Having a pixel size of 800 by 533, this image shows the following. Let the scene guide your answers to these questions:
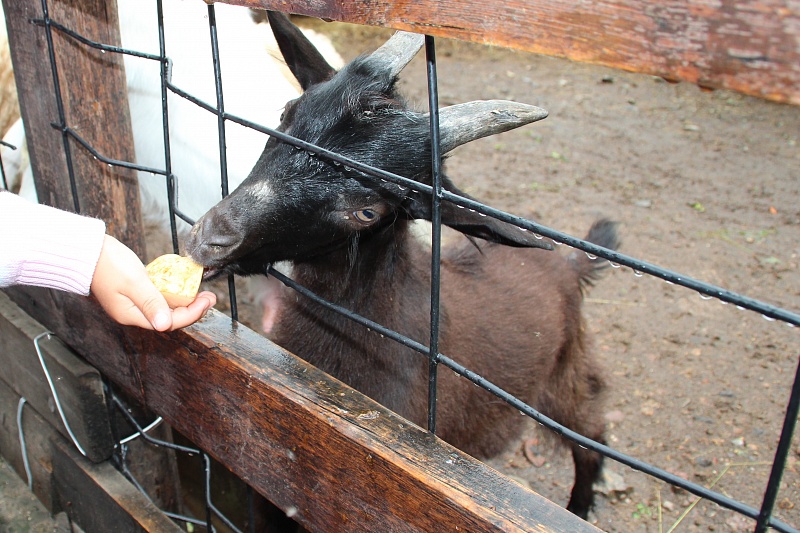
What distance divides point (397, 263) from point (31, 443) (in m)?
1.60

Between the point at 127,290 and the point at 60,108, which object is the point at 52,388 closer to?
the point at 60,108

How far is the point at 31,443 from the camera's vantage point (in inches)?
112

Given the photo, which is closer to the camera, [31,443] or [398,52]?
[398,52]

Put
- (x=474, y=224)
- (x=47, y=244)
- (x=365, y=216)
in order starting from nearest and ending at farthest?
(x=47, y=244) < (x=474, y=224) < (x=365, y=216)

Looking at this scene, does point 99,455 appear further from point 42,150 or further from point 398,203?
point 398,203

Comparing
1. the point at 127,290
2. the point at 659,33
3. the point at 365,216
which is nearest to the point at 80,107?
the point at 127,290

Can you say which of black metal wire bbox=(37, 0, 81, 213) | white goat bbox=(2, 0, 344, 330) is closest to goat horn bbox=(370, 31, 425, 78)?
black metal wire bbox=(37, 0, 81, 213)

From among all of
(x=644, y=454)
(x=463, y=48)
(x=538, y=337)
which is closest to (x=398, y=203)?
(x=538, y=337)

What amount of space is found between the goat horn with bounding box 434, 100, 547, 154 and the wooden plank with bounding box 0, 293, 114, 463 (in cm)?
145

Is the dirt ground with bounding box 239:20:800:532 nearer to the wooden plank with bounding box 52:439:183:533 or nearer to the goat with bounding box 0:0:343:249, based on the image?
the goat with bounding box 0:0:343:249

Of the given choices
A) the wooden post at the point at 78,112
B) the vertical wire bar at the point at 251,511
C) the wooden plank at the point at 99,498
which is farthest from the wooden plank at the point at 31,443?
the vertical wire bar at the point at 251,511

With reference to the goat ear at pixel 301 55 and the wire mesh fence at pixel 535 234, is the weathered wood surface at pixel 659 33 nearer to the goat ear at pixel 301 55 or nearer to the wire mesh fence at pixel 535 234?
the wire mesh fence at pixel 535 234

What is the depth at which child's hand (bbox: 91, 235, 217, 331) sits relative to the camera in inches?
63.2

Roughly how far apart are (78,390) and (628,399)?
2.81 m
